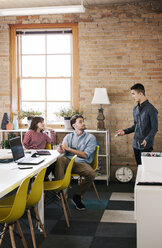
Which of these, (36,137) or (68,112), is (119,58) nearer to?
(68,112)

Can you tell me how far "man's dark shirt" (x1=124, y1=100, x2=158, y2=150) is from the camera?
210 inches

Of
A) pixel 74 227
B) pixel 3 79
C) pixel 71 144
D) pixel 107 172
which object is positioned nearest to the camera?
pixel 74 227

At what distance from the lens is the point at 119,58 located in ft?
22.4

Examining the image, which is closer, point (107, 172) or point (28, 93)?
point (107, 172)

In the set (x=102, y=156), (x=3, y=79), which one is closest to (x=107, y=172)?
(x=102, y=156)

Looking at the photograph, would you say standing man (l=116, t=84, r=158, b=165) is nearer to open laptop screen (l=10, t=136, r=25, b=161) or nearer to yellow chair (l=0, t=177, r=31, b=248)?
open laptop screen (l=10, t=136, r=25, b=161)

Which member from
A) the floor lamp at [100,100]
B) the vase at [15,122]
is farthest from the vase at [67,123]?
the vase at [15,122]

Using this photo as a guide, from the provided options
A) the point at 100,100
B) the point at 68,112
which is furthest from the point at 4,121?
the point at 100,100

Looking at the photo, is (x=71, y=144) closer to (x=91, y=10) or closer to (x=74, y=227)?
(x=74, y=227)

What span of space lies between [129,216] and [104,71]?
3.15 meters

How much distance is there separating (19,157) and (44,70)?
310 centimetres

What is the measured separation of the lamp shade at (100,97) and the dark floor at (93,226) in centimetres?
175

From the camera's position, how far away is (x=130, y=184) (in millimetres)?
6684

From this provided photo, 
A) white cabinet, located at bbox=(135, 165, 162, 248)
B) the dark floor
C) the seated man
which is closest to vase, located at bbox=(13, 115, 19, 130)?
the seated man
